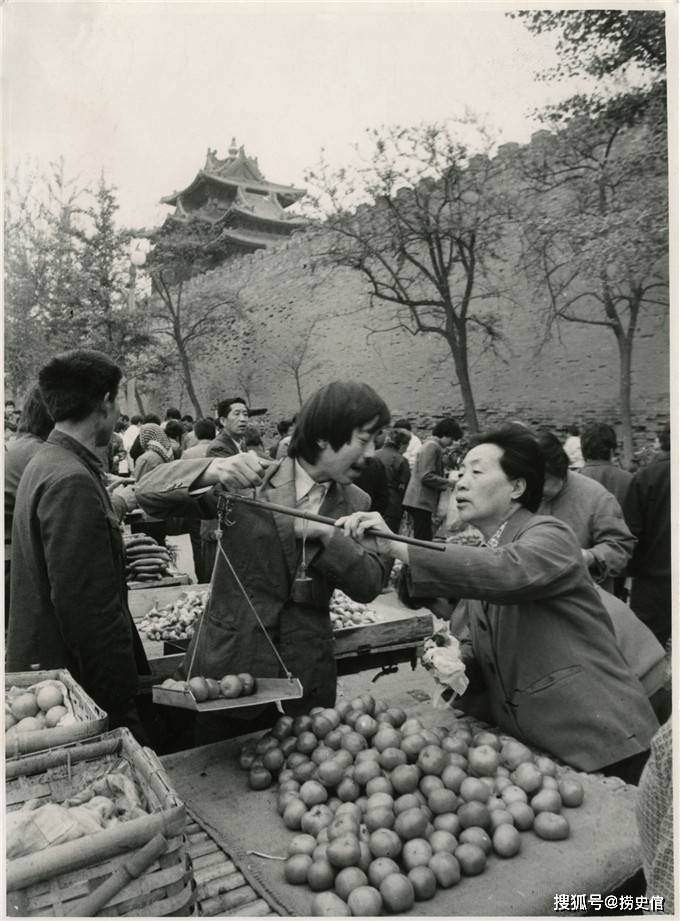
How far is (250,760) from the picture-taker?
191 centimetres

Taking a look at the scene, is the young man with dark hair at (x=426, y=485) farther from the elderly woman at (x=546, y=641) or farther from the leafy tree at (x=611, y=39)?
the elderly woman at (x=546, y=641)

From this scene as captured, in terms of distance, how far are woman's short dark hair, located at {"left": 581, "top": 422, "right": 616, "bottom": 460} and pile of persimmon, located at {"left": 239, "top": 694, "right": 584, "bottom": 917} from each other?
9.99 ft

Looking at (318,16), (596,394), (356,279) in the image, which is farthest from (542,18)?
(356,279)

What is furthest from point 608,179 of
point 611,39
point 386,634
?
point 386,634

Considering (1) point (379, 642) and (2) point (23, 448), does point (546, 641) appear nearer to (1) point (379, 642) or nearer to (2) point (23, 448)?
(1) point (379, 642)

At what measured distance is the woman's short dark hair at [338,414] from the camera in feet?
6.95

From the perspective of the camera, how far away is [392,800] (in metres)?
1.65

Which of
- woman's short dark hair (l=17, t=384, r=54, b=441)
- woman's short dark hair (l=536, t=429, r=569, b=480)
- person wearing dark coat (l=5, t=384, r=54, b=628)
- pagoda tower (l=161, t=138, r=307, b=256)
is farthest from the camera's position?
pagoda tower (l=161, t=138, r=307, b=256)

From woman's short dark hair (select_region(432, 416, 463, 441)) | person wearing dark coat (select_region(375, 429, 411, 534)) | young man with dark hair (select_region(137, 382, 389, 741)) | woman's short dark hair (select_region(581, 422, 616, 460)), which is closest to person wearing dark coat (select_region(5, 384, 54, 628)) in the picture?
young man with dark hair (select_region(137, 382, 389, 741))

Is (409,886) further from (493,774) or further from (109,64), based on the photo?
(109,64)

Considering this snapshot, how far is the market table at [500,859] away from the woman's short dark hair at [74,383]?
1150mm

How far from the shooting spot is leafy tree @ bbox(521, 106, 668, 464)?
32.3ft

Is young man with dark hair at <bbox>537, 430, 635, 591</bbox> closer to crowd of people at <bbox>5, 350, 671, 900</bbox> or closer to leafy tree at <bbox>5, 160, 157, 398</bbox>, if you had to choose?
crowd of people at <bbox>5, 350, 671, 900</bbox>

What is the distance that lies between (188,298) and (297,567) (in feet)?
75.9
